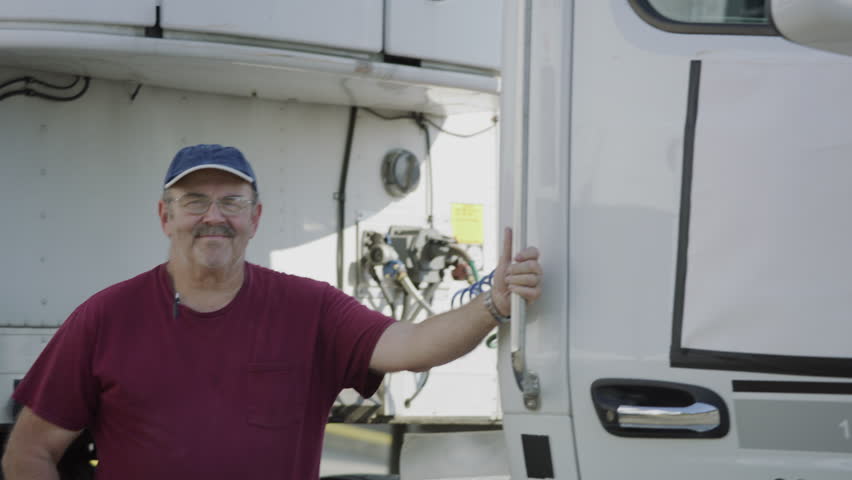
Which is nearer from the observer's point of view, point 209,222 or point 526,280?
point 526,280

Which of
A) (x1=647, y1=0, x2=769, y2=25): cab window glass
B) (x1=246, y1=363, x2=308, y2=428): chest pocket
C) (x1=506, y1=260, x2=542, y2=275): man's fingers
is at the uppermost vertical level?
(x1=647, y1=0, x2=769, y2=25): cab window glass

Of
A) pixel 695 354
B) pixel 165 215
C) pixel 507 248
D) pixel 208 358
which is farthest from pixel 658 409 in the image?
pixel 165 215

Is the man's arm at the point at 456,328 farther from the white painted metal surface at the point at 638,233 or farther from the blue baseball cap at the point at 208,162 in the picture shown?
the blue baseball cap at the point at 208,162

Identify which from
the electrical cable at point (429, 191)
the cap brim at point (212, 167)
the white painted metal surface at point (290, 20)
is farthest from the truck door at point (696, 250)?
the electrical cable at point (429, 191)

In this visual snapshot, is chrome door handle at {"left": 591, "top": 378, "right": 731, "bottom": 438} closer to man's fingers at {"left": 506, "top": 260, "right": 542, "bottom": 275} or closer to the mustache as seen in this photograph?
man's fingers at {"left": 506, "top": 260, "right": 542, "bottom": 275}

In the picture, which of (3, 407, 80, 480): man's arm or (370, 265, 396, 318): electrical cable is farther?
(370, 265, 396, 318): electrical cable

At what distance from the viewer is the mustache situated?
296 centimetres

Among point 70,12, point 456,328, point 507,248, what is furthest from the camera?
point 70,12

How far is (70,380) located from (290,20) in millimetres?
1704

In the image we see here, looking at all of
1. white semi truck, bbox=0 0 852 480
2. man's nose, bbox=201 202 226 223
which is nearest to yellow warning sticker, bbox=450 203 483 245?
white semi truck, bbox=0 0 852 480

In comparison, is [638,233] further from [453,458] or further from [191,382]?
[191,382]

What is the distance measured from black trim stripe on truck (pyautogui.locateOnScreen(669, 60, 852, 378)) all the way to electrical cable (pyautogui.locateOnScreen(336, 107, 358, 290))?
8.47 feet

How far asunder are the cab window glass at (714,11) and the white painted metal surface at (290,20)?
185 cm

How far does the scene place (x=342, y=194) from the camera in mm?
4828
